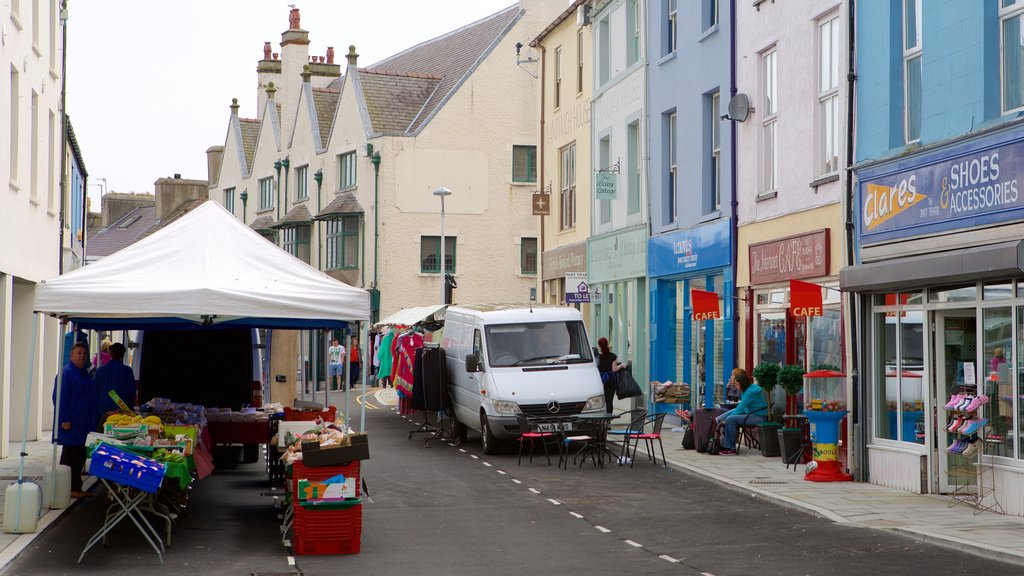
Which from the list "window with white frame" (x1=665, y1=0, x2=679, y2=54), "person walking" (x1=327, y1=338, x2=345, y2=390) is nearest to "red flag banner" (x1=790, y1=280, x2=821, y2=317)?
"window with white frame" (x1=665, y1=0, x2=679, y2=54)

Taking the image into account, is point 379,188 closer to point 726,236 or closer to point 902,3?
point 726,236

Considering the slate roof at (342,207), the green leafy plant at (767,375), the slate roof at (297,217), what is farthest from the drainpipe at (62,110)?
the slate roof at (297,217)

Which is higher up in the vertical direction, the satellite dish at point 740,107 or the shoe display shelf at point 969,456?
the satellite dish at point 740,107

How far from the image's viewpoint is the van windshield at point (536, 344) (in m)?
21.6

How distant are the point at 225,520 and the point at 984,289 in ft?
28.0

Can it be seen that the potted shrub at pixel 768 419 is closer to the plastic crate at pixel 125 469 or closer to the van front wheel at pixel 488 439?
the van front wheel at pixel 488 439

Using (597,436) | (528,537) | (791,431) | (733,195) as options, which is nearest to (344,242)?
(733,195)

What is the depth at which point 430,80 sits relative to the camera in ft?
174

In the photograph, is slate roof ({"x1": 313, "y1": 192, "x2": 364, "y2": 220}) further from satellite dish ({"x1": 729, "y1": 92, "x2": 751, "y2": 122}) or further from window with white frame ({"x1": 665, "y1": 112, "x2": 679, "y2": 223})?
satellite dish ({"x1": 729, "y1": 92, "x2": 751, "y2": 122})

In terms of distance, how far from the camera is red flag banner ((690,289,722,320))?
74.4 ft

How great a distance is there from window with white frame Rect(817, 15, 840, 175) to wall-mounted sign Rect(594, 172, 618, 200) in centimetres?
1051

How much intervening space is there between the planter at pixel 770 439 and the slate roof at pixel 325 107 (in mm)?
37582

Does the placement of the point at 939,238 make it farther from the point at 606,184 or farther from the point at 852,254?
the point at 606,184

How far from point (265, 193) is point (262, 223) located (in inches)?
111
